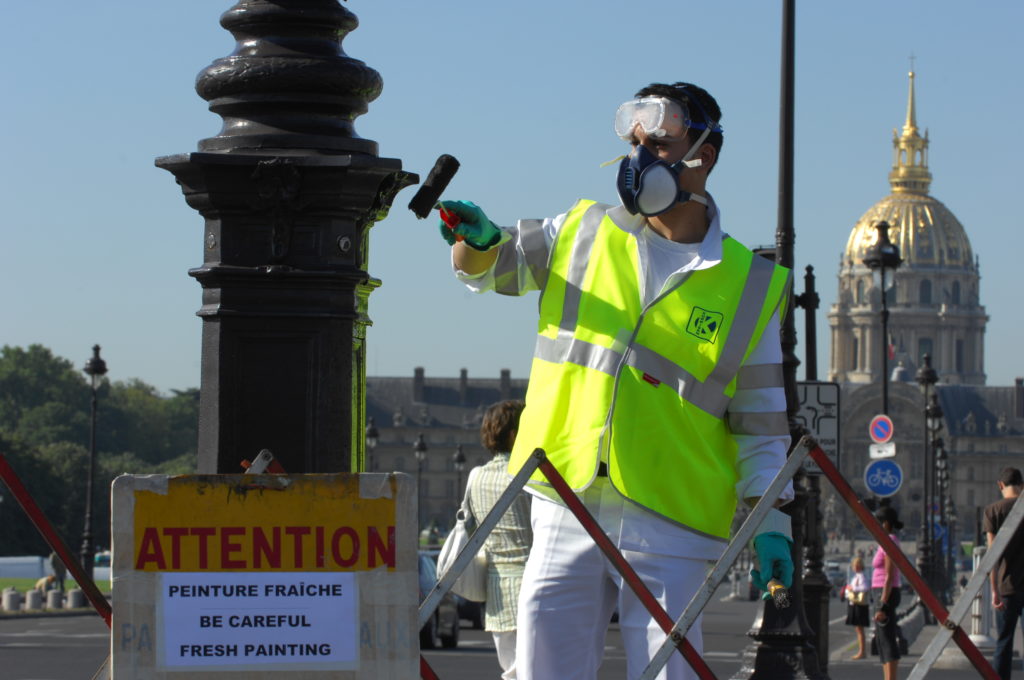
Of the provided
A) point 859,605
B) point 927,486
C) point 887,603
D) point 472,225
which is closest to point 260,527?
point 472,225

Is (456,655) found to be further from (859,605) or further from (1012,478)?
(1012,478)

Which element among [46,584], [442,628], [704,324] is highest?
[704,324]

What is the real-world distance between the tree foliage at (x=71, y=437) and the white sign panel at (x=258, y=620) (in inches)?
2870

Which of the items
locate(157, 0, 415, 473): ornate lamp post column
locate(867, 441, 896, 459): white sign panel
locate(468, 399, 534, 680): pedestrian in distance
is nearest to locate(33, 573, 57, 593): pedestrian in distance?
locate(867, 441, 896, 459): white sign panel

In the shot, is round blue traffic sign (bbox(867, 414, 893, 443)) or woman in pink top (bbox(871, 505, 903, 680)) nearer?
woman in pink top (bbox(871, 505, 903, 680))

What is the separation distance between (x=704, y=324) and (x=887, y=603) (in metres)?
12.0

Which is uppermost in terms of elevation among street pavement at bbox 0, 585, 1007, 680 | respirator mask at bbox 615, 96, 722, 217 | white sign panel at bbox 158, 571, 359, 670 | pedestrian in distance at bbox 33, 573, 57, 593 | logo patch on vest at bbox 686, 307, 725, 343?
respirator mask at bbox 615, 96, 722, 217

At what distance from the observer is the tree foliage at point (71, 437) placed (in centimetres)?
9244

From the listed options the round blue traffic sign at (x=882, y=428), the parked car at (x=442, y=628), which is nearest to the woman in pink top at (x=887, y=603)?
the parked car at (x=442, y=628)

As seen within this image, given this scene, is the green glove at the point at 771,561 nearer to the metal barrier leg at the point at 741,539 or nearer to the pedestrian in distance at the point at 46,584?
the metal barrier leg at the point at 741,539

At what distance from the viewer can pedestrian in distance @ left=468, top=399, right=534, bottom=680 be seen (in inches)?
328

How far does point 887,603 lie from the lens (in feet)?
54.9

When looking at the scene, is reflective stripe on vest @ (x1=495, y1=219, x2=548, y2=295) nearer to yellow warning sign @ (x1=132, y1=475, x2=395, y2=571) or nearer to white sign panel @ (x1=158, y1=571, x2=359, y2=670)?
yellow warning sign @ (x1=132, y1=475, x2=395, y2=571)

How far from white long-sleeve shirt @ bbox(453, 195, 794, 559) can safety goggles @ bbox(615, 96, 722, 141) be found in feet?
0.68
